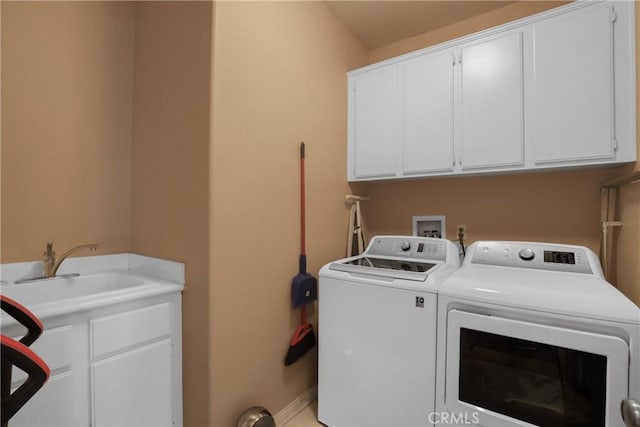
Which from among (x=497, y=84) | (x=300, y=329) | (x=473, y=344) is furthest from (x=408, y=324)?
(x=497, y=84)

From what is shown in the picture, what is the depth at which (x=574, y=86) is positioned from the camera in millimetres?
1527

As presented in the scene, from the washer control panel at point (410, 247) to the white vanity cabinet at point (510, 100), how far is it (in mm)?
440

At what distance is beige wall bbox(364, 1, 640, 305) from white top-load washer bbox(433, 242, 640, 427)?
0.98 feet

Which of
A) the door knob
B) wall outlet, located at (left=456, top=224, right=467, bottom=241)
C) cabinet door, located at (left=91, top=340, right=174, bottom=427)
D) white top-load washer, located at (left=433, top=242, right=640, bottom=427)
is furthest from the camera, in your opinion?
wall outlet, located at (left=456, top=224, right=467, bottom=241)

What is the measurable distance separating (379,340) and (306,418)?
0.78m

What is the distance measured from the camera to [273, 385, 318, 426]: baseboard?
1.75 meters

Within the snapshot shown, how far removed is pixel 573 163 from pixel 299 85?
1576 millimetres

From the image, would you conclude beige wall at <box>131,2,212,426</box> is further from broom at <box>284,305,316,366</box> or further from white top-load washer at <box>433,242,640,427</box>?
white top-load washer at <box>433,242,640,427</box>

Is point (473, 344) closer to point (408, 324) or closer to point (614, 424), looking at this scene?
point (408, 324)

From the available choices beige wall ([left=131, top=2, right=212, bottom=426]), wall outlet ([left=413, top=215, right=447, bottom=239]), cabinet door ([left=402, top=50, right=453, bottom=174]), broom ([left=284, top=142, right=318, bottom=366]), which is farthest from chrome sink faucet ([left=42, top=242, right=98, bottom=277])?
wall outlet ([left=413, top=215, right=447, bottom=239])

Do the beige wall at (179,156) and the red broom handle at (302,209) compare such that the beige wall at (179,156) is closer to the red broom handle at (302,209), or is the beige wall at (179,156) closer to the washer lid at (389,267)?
the red broom handle at (302,209)

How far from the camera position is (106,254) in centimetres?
179

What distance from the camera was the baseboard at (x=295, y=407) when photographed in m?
1.75

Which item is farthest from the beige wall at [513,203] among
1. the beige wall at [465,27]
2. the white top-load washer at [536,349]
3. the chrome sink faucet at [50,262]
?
the chrome sink faucet at [50,262]
